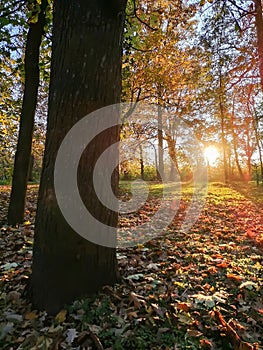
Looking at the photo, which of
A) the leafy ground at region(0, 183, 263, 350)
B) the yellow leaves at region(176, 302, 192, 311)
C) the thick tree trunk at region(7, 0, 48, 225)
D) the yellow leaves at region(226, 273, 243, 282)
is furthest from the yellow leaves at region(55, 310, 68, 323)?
the thick tree trunk at region(7, 0, 48, 225)

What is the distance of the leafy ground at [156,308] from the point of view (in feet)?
6.05

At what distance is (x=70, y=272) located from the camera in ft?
7.16

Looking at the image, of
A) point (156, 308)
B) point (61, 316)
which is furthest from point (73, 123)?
point (156, 308)

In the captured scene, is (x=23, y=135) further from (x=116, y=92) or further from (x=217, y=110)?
(x=217, y=110)

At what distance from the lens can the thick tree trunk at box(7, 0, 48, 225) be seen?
4816 millimetres

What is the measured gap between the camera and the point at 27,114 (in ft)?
15.9

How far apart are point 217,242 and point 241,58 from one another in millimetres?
5604

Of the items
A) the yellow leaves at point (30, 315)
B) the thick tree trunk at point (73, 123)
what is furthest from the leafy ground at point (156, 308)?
the thick tree trunk at point (73, 123)

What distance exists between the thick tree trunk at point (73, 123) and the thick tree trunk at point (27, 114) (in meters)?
2.84

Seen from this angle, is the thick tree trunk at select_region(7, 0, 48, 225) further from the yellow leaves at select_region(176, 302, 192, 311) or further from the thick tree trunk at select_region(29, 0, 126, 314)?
the yellow leaves at select_region(176, 302, 192, 311)

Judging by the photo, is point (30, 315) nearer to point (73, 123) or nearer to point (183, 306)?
point (183, 306)

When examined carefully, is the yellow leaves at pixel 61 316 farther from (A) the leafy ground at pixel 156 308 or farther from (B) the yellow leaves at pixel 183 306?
(B) the yellow leaves at pixel 183 306

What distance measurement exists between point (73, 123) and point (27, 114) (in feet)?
10.3

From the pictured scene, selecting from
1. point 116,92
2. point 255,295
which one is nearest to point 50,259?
point 116,92
